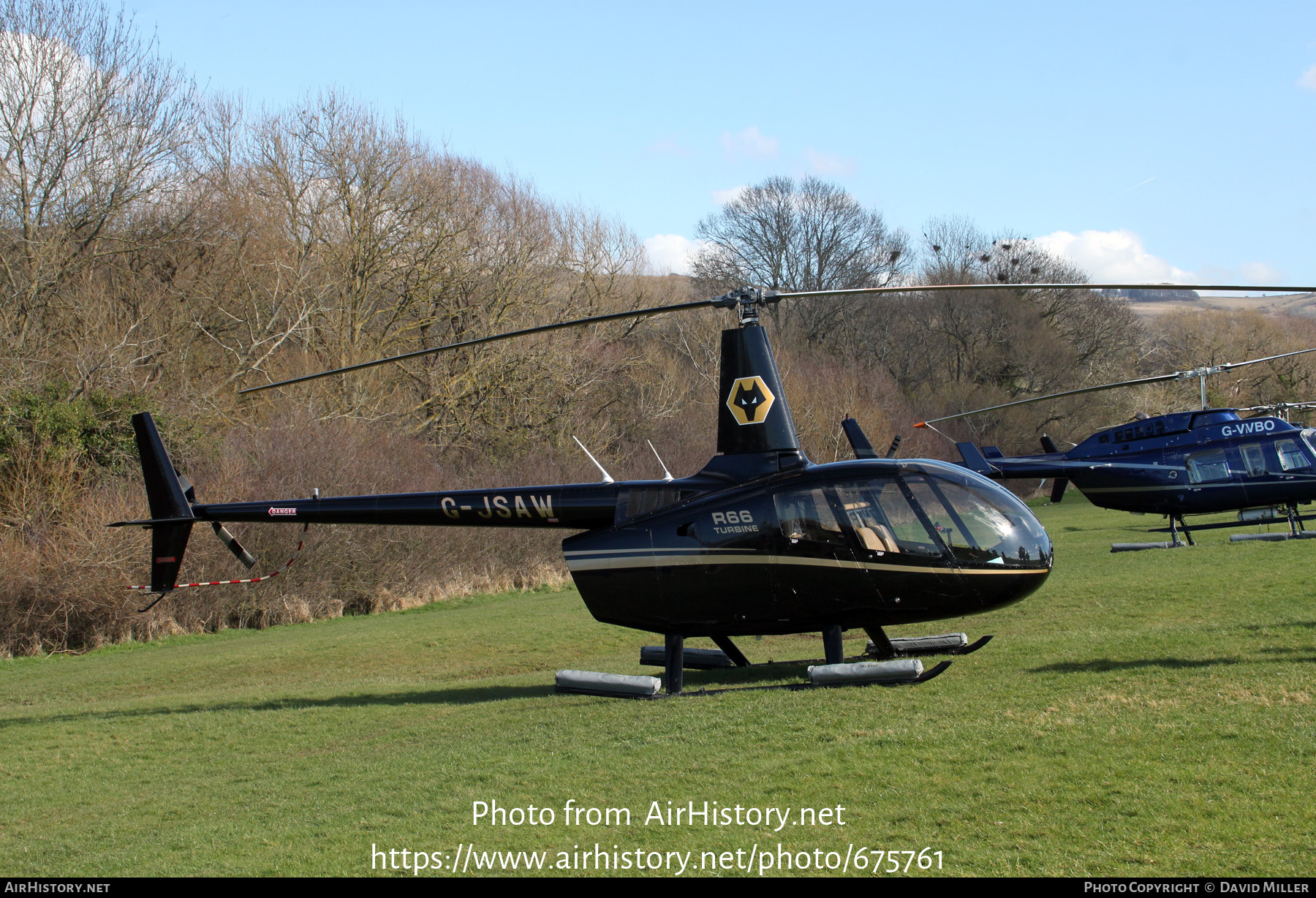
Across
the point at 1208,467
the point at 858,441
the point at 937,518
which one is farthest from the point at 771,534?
the point at 1208,467

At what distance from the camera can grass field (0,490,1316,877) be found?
548 cm

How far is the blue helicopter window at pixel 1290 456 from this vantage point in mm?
19859

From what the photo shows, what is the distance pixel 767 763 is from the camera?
7039mm

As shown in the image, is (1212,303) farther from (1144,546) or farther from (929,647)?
(929,647)

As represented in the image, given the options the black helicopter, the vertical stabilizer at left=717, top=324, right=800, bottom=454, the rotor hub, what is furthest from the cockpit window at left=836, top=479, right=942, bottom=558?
the black helicopter

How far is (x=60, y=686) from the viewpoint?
16.0 m

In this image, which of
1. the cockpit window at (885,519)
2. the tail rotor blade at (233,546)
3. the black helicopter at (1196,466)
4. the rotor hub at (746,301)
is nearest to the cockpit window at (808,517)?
the cockpit window at (885,519)

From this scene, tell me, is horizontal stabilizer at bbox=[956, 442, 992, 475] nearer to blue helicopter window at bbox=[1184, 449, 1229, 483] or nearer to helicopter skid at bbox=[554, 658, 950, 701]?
blue helicopter window at bbox=[1184, 449, 1229, 483]

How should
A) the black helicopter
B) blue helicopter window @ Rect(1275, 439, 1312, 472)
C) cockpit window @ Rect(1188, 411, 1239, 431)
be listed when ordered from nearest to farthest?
blue helicopter window @ Rect(1275, 439, 1312, 472) → the black helicopter → cockpit window @ Rect(1188, 411, 1239, 431)

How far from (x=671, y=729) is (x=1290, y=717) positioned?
Answer: 14.9 ft

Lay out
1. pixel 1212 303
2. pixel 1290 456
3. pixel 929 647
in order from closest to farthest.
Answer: pixel 929 647 < pixel 1290 456 < pixel 1212 303

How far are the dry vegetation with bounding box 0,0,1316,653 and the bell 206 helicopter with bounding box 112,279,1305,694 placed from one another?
1543cm

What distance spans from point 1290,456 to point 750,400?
15.6m

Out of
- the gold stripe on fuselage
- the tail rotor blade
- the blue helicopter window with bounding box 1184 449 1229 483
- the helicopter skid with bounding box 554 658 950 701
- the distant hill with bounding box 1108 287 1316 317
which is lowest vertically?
the helicopter skid with bounding box 554 658 950 701
